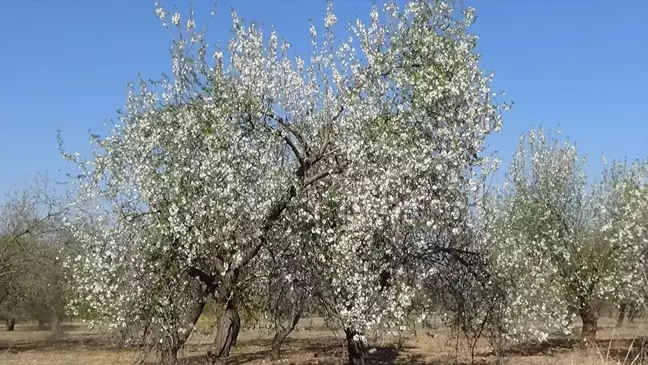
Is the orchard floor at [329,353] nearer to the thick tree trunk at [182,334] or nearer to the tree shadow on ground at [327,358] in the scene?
the tree shadow on ground at [327,358]

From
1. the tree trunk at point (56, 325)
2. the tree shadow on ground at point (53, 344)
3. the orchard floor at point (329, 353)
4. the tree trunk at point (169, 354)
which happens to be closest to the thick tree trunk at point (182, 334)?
the tree trunk at point (169, 354)

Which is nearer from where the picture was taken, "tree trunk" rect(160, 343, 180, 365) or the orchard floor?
"tree trunk" rect(160, 343, 180, 365)

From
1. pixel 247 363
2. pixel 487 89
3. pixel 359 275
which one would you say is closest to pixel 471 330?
pixel 359 275

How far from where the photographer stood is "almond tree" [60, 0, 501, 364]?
12312mm

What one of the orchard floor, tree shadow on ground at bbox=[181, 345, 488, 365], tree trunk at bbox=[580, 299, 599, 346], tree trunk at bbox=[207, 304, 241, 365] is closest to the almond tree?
tree trunk at bbox=[207, 304, 241, 365]

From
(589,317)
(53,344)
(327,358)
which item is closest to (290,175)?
(327,358)

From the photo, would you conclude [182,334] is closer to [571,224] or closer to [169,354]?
[169,354]

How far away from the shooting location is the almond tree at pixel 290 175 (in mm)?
12312

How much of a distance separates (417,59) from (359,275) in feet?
13.3

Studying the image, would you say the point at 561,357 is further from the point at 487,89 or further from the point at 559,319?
the point at 487,89

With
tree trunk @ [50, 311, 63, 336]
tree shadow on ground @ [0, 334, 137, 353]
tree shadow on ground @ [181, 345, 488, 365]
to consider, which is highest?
tree trunk @ [50, 311, 63, 336]

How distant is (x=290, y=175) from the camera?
41.2 feet

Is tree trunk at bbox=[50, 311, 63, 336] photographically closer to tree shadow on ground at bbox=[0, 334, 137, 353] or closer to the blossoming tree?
tree shadow on ground at bbox=[0, 334, 137, 353]

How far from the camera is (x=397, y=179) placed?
1221 centimetres
